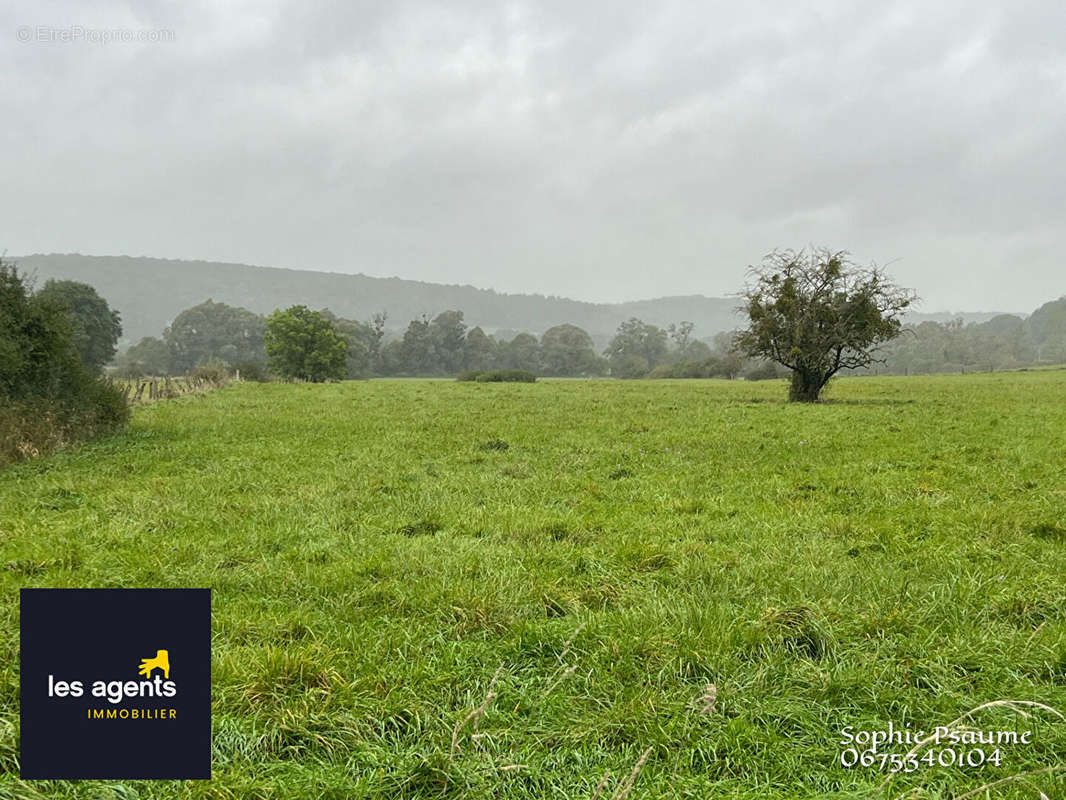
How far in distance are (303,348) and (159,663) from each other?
72492mm

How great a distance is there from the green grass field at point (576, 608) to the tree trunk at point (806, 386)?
1660 cm

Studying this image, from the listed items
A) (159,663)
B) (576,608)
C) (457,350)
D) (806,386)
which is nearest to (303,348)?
(806,386)

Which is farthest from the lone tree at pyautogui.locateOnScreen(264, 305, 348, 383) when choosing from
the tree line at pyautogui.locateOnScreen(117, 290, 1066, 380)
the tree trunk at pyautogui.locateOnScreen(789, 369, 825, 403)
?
the tree trunk at pyautogui.locateOnScreen(789, 369, 825, 403)

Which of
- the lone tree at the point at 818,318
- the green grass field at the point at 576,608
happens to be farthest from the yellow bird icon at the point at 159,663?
the lone tree at the point at 818,318

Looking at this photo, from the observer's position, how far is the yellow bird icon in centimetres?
350

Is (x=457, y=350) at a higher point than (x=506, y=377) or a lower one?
higher

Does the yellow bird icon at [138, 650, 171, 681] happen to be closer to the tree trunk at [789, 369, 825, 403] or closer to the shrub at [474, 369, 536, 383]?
the tree trunk at [789, 369, 825, 403]

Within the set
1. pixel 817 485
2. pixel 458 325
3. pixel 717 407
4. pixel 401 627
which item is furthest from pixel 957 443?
pixel 458 325

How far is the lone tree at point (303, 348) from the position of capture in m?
70.3

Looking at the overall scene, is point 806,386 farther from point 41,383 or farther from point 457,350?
point 457,350

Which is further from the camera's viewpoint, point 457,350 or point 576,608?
point 457,350

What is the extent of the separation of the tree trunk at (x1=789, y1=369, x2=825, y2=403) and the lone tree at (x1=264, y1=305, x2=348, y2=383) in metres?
57.1

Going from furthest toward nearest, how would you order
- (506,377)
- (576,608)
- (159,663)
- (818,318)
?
(506,377) → (818,318) → (576,608) → (159,663)

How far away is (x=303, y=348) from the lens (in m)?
70.5
